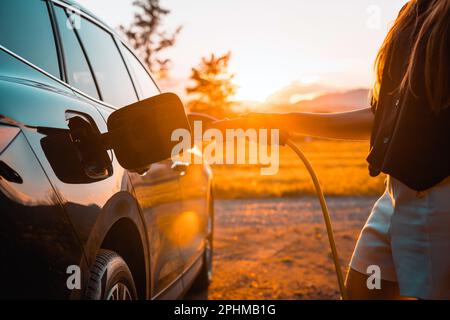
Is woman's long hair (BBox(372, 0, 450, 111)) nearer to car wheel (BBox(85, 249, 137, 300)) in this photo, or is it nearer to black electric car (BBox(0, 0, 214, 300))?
black electric car (BBox(0, 0, 214, 300))

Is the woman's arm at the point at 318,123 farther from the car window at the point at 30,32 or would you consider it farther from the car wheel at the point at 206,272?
the car wheel at the point at 206,272

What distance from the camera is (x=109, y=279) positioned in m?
2.27

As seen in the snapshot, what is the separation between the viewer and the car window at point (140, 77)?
3941mm

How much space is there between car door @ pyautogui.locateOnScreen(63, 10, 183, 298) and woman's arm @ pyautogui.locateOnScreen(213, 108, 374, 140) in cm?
61

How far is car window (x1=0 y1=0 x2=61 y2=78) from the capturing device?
7.31ft

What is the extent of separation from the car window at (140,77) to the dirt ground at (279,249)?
6.92 feet

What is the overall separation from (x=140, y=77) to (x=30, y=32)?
5.68 ft

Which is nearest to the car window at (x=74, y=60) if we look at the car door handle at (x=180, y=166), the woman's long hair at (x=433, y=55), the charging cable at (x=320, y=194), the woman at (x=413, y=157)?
the charging cable at (x=320, y=194)

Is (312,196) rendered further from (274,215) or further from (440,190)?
(440,190)

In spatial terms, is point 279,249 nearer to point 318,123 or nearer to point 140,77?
point 140,77

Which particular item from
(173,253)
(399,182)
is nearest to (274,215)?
(173,253)

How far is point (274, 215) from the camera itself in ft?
35.1

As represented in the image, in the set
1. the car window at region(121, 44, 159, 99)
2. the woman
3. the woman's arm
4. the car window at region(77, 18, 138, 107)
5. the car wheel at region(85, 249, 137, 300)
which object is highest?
the car window at region(121, 44, 159, 99)

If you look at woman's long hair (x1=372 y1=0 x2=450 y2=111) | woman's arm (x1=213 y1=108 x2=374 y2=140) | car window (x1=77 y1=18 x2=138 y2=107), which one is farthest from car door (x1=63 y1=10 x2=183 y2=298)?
→ woman's long hair (x1=372 y1=0 x2=450 y2=111)
